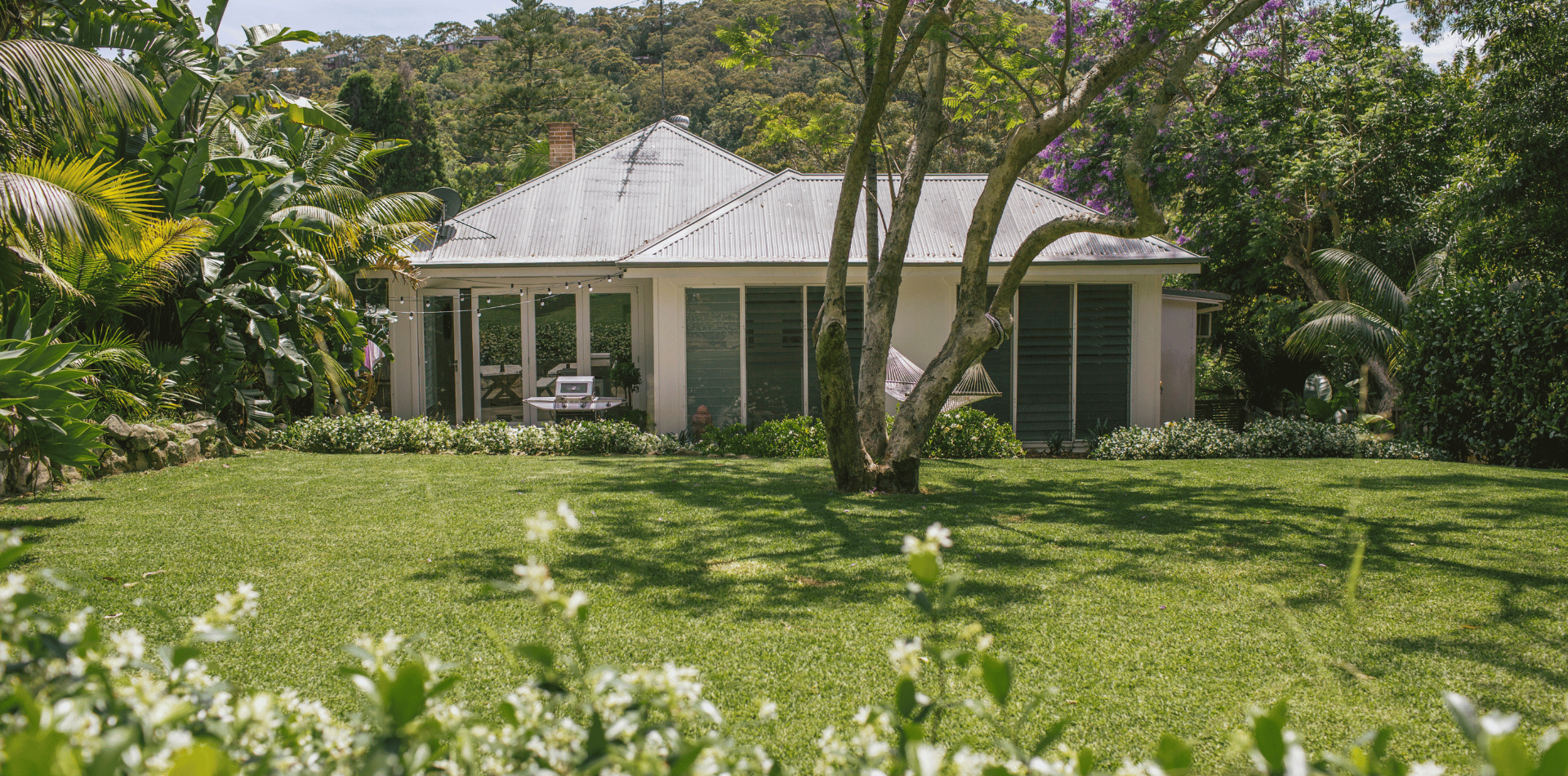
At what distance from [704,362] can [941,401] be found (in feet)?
17.2

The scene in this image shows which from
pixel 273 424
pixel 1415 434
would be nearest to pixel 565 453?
pixel 273 424

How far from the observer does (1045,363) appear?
529 inches

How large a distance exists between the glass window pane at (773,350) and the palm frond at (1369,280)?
8222 millimetres

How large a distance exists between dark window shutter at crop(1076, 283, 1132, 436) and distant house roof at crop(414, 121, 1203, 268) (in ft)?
2.44

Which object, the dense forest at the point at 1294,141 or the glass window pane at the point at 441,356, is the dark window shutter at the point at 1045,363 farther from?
the glass window pane at the point at 441,356

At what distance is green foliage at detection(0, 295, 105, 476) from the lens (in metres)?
5.88

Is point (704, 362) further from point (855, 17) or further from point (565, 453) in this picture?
point (855, 17)

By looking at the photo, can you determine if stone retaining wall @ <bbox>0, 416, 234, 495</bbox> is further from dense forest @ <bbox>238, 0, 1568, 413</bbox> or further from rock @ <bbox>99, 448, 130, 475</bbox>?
dense forest @ <bbox>238, 0, 1568, 413</bbox>

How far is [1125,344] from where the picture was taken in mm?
13438

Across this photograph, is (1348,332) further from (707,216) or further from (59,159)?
(59,159)

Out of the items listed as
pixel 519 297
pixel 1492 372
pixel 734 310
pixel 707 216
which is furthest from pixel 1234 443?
pixel 519 297

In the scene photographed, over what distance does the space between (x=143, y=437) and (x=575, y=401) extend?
17.0 ft

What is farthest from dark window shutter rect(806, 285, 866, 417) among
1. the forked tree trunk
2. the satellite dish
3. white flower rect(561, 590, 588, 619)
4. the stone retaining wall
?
white flower rect(561, 590, 588, 619)

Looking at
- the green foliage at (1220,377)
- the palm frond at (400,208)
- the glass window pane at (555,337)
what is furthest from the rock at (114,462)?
the green foliage at (1220,377)
